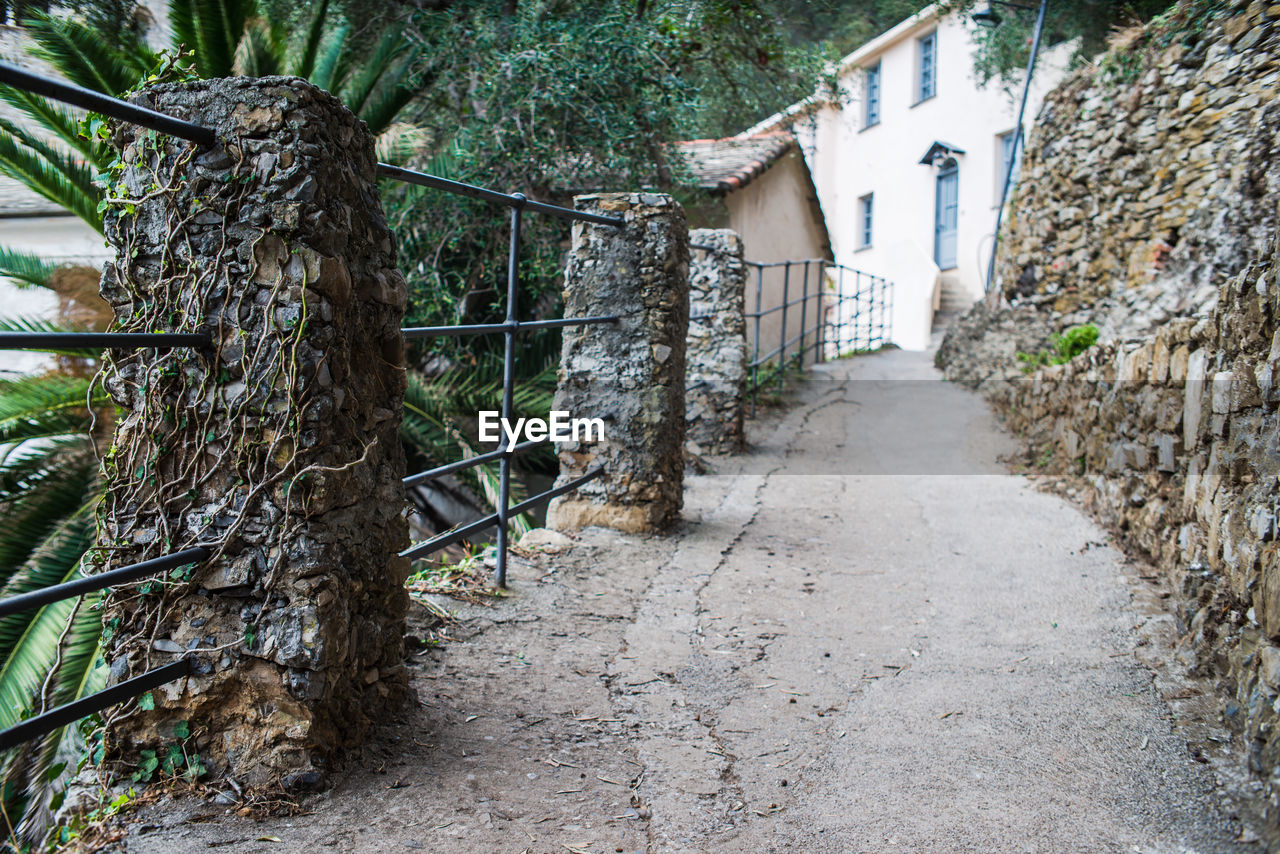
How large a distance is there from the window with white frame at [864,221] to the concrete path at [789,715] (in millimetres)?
17156

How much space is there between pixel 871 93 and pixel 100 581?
20.8 m

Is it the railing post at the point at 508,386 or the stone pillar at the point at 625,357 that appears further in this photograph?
the stone pillar at the point at 625,357

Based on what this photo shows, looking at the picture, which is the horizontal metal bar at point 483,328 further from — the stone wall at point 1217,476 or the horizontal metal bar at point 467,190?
the stone wall at point 1217,476

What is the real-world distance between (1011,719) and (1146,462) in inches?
88.7

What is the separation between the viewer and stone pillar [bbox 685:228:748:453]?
23.4 feet

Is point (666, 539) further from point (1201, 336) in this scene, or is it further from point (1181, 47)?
point (1181, 47)

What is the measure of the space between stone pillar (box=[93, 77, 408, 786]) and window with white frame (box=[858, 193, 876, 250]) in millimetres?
20030

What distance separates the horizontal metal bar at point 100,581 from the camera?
139 centimetres

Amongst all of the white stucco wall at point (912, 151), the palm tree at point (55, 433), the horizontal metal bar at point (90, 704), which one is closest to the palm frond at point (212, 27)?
the palm tree at point (55, 433)

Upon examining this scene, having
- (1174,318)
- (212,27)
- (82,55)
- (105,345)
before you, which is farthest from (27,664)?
(1174,318)

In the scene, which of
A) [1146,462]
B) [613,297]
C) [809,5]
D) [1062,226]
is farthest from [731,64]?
[1146,462]

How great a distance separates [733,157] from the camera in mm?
11008

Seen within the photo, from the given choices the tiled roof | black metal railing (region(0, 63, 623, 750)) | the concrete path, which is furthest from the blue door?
black metal railing (region(0, 63, 623, 750))

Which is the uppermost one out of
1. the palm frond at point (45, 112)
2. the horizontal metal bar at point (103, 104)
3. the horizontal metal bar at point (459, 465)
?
the palm frond at point (45, 112)
